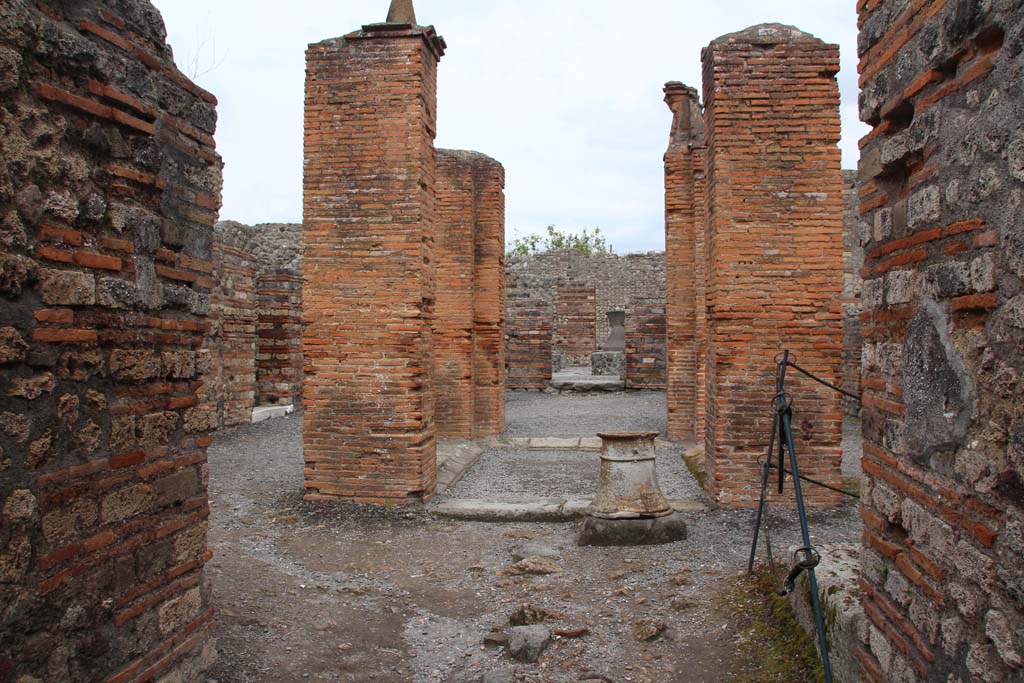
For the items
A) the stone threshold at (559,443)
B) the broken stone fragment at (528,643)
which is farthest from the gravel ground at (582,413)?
the broken stone fragment at (528,643)

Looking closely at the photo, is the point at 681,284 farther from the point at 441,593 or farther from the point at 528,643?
the point at 528,643

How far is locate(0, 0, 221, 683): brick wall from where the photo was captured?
2.41m

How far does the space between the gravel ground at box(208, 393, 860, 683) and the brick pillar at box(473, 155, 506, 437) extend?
15.2 ft

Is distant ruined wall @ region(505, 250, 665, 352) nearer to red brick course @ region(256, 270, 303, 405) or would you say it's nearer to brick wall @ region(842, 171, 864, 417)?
brick wall @ region(842, 171, 864, 417)

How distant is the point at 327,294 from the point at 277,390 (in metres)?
7.76

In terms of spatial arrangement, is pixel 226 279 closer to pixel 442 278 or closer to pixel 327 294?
pixel 442 278

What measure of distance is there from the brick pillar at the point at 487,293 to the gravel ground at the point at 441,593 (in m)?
4.62

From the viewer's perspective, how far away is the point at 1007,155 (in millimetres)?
1917

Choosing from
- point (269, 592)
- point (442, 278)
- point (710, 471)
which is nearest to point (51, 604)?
point (269, 592)

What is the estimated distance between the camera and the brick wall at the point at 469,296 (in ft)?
37.0

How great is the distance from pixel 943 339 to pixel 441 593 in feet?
13.3

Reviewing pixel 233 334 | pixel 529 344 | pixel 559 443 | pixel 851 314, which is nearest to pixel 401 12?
pixel 559 443

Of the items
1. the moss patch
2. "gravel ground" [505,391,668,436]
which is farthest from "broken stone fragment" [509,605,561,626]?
"gravel ground" [505,391,668,436]

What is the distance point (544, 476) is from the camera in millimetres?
9148
